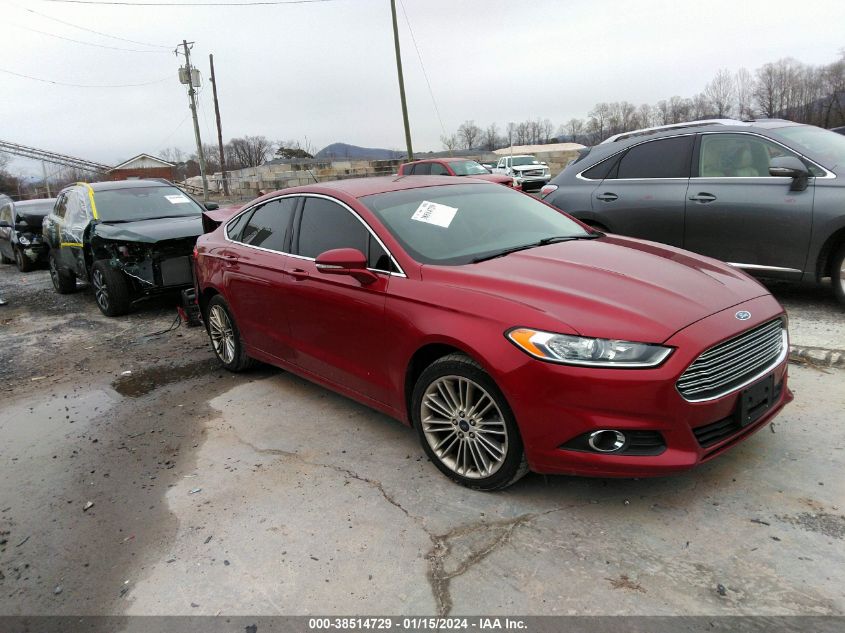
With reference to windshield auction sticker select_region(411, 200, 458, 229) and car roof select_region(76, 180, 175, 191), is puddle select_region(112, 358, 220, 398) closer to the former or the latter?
windshield auction sticker select_region(411, 200, 458, 229)

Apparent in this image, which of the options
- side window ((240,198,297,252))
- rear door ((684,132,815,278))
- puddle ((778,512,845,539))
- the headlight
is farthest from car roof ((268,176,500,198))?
puddle ((778,512,845,539))

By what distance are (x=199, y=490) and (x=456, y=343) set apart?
175 cm

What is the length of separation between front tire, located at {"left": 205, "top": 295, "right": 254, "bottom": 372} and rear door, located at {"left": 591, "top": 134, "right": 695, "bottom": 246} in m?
3.99

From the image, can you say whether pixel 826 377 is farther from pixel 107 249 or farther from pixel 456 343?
pixel 107 249

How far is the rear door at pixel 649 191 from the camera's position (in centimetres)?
598

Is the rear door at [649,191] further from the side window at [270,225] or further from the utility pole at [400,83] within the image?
the utility pole at [400,83]

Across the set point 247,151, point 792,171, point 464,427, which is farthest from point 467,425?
point 247,151

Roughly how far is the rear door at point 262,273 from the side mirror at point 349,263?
2.68 feet

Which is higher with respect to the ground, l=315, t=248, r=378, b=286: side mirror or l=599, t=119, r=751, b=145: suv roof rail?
l=599, t=119, r=751, b=145: suv roof rail

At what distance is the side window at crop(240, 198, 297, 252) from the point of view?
4465 mm

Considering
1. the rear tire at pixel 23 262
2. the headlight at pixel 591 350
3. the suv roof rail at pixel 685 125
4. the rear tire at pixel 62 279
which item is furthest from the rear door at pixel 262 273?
the rear tire at pixel 23 262

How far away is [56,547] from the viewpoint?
3006 millimetres

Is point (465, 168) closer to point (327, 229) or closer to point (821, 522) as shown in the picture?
point (327, 229)

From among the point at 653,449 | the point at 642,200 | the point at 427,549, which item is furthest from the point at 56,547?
the point at 642,200
